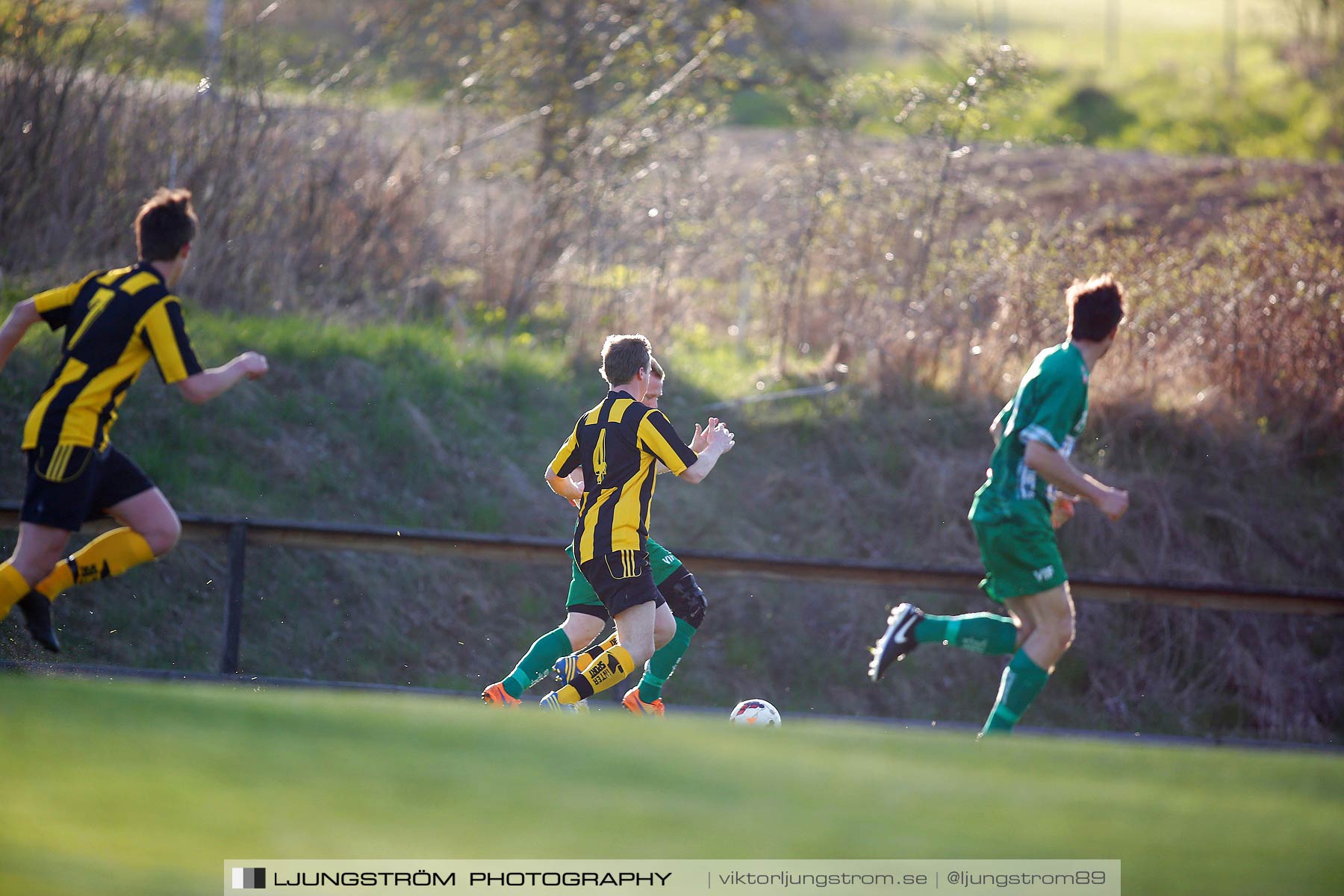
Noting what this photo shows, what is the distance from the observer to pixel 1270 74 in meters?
36.6

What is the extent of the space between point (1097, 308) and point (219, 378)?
3812 mm

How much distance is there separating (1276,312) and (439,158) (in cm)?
876

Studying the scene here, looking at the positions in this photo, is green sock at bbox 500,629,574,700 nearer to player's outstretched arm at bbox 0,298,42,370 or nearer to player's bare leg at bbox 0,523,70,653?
player's bare leg at bbox 0,523,70,653

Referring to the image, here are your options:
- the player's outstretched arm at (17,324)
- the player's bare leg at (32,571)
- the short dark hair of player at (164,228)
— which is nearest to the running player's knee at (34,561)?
the player's bare leg at (32,571)

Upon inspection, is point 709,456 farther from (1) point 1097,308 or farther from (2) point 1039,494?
(1) point 1097,308

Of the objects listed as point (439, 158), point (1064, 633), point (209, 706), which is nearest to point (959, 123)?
point (439, 158)

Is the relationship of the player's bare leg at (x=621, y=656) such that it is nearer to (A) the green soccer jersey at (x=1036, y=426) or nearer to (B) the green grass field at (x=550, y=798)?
(A) the green soccer jersey at (x=1036, y=426)

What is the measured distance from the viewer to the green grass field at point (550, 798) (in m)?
2.75

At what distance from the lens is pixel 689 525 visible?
41.9 ft

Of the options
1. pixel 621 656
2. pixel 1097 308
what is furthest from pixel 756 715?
pixel 1097 308

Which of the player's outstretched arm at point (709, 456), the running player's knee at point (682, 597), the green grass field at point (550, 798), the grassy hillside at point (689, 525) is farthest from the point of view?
the grassy hillside at point (689, 525)

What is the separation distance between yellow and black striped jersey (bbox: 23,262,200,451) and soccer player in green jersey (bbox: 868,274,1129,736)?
3576mm

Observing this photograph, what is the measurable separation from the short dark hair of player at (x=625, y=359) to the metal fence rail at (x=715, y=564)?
8.20 ft

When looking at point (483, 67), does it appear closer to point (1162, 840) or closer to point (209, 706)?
point (209, 706)
